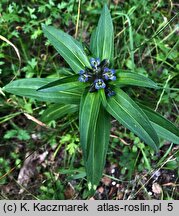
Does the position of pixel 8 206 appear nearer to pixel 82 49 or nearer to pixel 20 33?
pixel 82 49

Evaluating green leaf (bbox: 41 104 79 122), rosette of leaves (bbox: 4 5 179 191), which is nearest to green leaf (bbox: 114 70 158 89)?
rosette of leaves (bbox: 4 5 179 191)

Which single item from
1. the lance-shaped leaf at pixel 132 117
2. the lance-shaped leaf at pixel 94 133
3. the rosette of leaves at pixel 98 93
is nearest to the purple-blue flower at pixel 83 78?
the rosette of leaves at pixel 98 93

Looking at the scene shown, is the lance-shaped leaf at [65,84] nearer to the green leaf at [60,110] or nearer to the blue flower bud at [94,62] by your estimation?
the blue flower bud at [94,62]

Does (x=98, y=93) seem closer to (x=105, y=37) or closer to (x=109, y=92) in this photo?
(x=109, y=92)

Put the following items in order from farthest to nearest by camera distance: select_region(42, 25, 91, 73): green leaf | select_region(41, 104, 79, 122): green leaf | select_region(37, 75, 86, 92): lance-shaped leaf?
1. select_region(41, 104, 79, 122): green leaf
2. select_region(42, 25, 91, 73): green leaf
3. select_region(37, 75, 86, 92): lance-shaped leaf

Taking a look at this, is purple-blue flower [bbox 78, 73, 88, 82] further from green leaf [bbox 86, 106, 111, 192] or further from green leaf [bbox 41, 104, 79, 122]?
green leaf [bbox 41, 104, 79, 122]

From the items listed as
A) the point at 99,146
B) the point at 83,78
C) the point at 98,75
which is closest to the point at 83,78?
the point at 83,78

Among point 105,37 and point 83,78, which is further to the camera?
point 105,37
